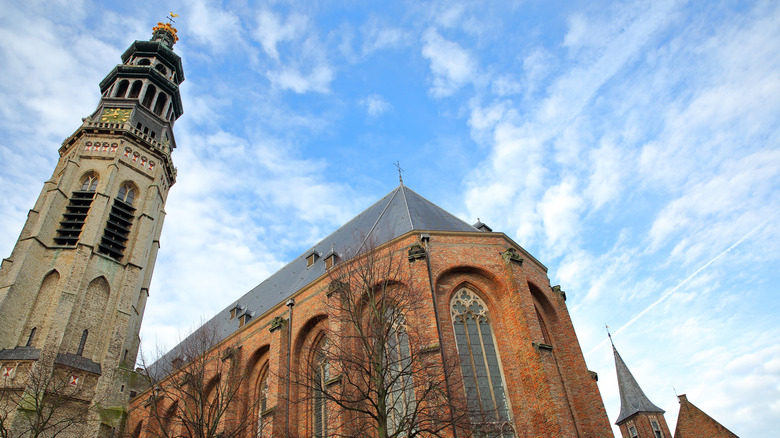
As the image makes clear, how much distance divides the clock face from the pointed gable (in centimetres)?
4032

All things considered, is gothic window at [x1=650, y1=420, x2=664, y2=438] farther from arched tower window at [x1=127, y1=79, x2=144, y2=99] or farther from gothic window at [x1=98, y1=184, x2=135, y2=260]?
arched tower window at [x1=127, y1=79, x2=144, y2=99]

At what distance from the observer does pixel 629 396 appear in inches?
1435

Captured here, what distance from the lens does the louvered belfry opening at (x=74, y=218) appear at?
83.5 feet

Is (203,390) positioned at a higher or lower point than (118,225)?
lower

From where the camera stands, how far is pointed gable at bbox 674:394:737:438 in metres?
30.3

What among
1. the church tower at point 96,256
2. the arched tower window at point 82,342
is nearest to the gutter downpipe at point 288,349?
the church tower at point 96,256

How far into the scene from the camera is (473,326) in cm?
1569

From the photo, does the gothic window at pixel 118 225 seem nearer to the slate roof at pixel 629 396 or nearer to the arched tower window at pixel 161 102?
the arched tower window at pixel 161 102

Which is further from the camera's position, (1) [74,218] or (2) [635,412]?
(2) [635,412]

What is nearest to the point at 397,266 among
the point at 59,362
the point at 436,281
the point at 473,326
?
the point at 436,281

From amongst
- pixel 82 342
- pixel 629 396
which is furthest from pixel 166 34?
pixel 629 396

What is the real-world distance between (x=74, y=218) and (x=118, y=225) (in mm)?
2076

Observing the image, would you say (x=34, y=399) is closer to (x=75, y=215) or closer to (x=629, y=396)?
(x=75, y=215)

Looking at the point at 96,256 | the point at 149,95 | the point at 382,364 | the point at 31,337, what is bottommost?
the point at 382,364
